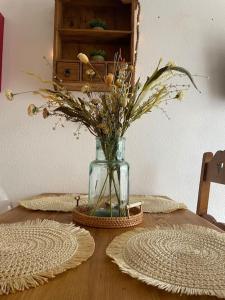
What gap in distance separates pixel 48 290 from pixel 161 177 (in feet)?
4.00

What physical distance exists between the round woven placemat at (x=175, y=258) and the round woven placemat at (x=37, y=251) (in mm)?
83

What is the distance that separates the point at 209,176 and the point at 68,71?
0.87m

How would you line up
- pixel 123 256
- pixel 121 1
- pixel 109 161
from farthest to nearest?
pixel 121 1, pixel 109 161, pixel 123 256

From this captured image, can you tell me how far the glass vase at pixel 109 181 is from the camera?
87cm

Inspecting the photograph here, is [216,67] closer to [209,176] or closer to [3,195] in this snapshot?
[209,176]

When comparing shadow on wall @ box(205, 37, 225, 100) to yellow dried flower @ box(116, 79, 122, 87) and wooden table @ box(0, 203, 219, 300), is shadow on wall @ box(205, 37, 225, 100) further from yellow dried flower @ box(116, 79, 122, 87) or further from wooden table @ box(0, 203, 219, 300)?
wooden table @ box(0, 203, 219, 300)

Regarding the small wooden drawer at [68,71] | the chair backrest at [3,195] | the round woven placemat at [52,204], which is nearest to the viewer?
the round woven placemat at [52,204]

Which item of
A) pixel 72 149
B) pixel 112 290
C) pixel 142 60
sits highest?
pixel 142 60

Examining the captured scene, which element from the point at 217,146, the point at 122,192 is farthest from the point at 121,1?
the point at 122,192

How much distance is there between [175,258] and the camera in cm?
57

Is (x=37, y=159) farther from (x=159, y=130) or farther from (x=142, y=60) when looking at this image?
(x=142, y=60)

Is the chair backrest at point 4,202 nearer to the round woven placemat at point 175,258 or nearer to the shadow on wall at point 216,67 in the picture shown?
the round woven placemat at point 175,258

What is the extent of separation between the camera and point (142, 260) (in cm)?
57

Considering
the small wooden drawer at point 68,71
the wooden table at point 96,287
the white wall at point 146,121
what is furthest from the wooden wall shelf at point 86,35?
the wooden table at point 96,287
